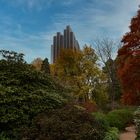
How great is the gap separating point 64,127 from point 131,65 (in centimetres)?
A: 1523

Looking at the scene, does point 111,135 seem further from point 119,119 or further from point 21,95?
point 119,119

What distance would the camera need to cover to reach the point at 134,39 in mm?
26141

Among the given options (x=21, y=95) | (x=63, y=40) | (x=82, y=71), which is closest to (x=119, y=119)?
(x=21, y=95)

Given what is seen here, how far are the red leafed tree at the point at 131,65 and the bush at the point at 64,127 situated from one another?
545 inches

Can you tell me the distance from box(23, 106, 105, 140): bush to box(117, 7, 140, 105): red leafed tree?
13.9 meters

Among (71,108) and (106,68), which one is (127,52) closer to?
(71,108)

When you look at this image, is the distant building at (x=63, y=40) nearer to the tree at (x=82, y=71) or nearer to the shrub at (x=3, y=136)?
the tree at (x=82, y=71)

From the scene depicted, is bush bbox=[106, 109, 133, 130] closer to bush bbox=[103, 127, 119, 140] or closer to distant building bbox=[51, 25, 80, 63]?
bush bbox=[103, 127, 119, 140]

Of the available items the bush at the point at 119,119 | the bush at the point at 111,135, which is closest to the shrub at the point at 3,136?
the bush at the point at 111,135

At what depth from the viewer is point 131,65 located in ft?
83.3

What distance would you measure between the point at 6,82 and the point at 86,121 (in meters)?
3.10

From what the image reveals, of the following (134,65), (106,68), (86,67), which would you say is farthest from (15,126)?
(106,68)

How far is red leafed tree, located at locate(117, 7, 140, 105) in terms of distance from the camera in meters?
25.4

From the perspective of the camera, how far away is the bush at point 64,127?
1078 cm
